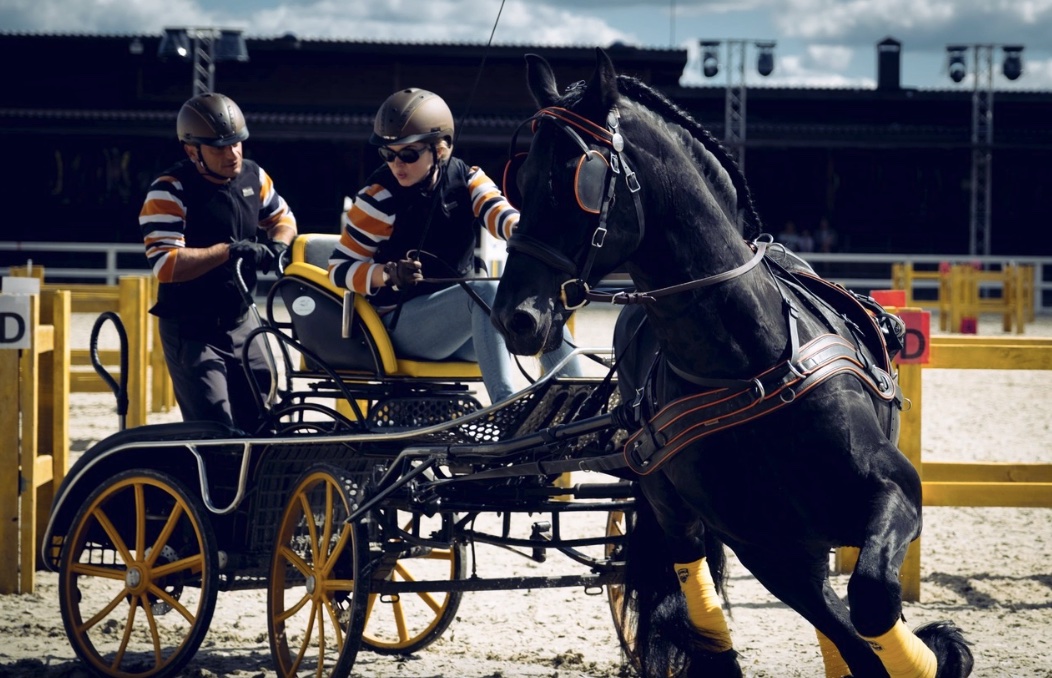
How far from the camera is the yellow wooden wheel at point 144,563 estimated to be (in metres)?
4.73

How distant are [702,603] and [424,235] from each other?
5.43ft

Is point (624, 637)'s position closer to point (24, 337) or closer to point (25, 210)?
point (24, 337)

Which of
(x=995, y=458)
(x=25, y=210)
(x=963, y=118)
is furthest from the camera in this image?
(x=963, y=118)

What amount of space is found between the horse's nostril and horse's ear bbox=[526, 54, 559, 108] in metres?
0.64

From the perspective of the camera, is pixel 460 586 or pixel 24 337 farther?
pixel 24 337

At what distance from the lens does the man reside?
505cm

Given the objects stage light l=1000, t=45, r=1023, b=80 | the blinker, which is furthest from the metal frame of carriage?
stage light l=1000, t=45, r=1023, b=80

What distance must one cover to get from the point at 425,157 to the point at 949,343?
3112 mm

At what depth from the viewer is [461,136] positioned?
27.2 m

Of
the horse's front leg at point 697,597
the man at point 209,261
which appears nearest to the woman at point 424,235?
the man at point 209,261

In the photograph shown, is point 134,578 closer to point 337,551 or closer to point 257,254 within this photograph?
point 337,551

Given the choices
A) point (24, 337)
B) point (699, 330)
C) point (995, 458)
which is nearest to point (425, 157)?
point (699, 330)

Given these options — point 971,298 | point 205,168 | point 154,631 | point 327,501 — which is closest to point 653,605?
point 327,501

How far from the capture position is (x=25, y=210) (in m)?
27.6
